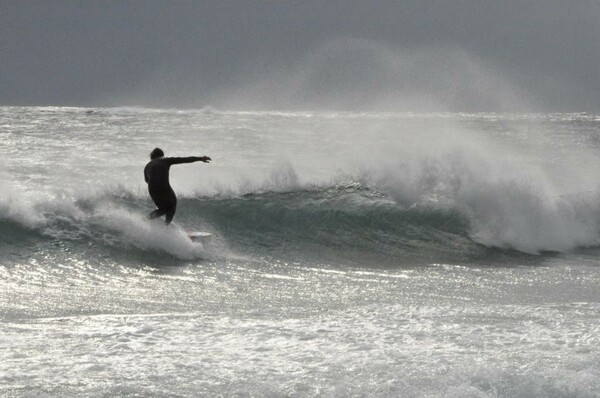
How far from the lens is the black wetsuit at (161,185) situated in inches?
460

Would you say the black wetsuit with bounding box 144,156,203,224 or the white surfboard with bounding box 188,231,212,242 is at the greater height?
the black wetsuit with bounding box 144,156,203,224

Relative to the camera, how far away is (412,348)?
6684 mm

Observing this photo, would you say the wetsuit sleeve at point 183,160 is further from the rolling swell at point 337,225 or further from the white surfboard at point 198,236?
the rolling swell at point 337,225

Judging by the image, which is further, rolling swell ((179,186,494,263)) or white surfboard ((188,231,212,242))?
rolling swell ((179,186,494,263))

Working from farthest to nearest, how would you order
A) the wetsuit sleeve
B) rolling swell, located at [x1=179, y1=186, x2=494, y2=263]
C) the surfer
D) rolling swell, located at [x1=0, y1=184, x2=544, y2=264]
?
rolling swell, located at [x1=179, y1=186, x2=494, y2=263]
rolling swell, located at [x1=0, y1=184, x2=544, y2=264]
the surfer
the wetsuit sleeve

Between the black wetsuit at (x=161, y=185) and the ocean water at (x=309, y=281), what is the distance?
0.32 metres

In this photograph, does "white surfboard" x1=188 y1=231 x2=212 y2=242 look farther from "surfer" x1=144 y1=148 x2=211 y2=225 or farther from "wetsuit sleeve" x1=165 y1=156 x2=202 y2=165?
"wetsuit sleeve" x1=165 y1=156 x2=202 y2=165

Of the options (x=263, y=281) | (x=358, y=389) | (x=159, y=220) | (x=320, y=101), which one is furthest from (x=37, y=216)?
(x=320, y=101)

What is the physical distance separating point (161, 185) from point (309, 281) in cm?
274

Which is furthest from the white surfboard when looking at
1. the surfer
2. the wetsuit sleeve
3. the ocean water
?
the wetsuit sleeve

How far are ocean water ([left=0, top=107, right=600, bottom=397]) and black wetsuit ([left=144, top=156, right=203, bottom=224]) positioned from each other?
32 centimetres

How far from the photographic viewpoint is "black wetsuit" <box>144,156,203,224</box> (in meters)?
11.7

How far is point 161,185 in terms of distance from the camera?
38.3 ft

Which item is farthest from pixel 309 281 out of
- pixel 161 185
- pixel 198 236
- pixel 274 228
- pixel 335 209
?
pixel 335 209
